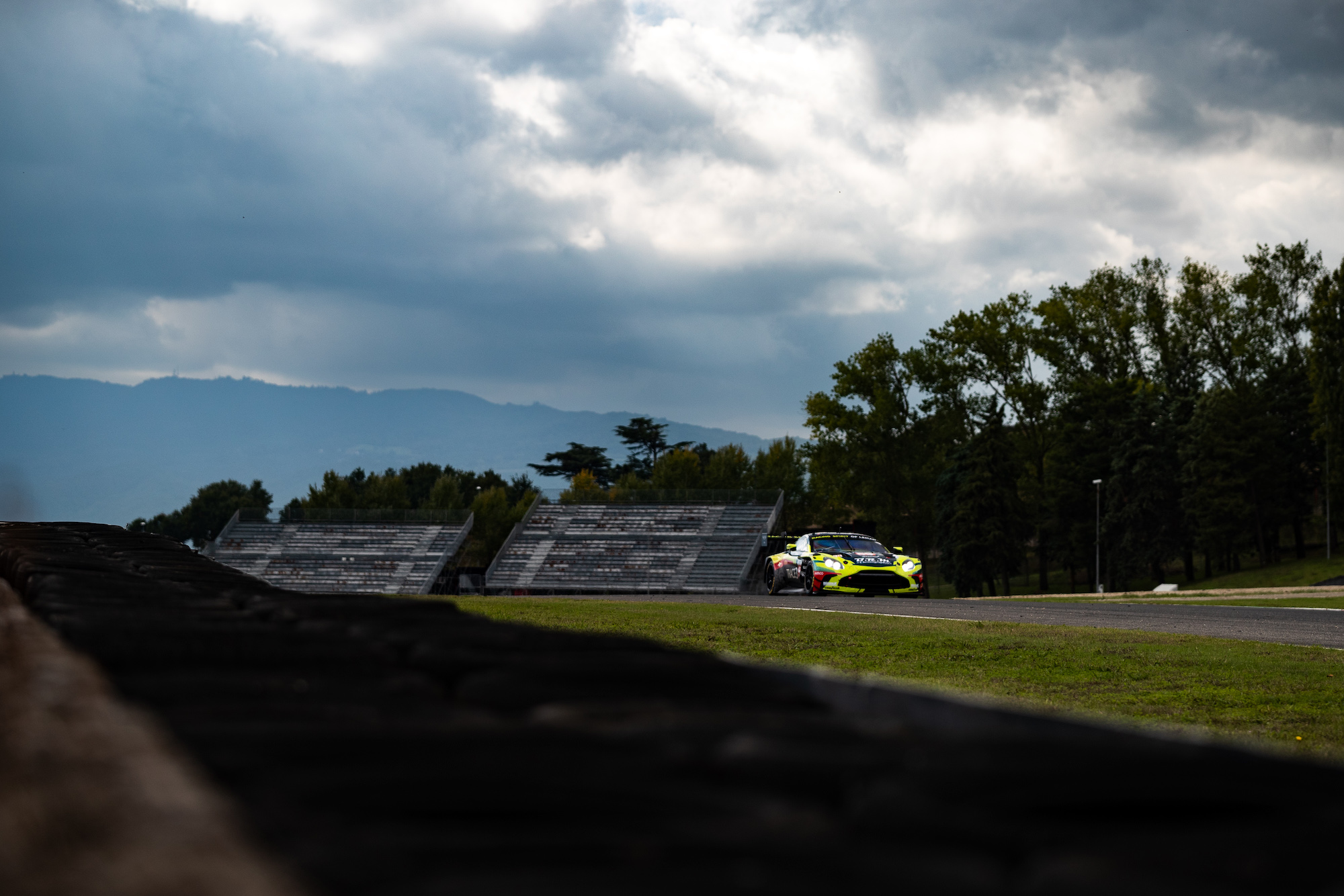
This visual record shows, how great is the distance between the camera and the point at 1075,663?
10.7m

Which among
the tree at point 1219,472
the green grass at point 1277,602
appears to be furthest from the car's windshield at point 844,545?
the tree at point 1219,472

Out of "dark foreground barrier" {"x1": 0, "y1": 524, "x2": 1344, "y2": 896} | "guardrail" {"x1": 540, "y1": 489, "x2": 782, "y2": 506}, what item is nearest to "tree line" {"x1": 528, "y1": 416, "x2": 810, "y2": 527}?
"guardrail" {"x1": 540, "y1": 489, "x2": 782, "y2": 506}

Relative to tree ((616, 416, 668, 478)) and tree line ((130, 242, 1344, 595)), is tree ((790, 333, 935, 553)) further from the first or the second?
tree ((616, 416, 668, 478))

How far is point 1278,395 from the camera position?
198 feet

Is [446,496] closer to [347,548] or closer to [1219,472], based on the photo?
[347,548]

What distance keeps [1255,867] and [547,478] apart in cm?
12478

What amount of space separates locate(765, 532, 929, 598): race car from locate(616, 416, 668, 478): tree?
10028 cm

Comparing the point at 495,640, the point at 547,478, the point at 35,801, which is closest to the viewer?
the point at 35,801

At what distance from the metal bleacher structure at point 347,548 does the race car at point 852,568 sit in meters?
34.3

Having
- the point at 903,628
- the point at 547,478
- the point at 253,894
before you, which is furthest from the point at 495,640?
the point at 547,478

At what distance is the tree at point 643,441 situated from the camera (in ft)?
416

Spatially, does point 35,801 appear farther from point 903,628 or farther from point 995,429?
point 995,429

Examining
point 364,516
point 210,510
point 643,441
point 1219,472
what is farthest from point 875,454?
point 210,510

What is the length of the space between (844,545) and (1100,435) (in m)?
40.6
